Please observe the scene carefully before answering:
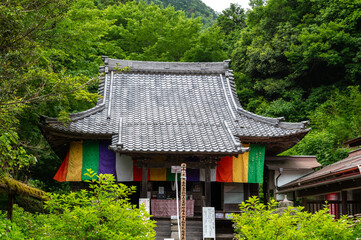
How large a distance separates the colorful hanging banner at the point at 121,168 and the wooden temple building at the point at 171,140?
0.03 m

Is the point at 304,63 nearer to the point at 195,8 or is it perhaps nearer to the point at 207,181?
the point at 207,181

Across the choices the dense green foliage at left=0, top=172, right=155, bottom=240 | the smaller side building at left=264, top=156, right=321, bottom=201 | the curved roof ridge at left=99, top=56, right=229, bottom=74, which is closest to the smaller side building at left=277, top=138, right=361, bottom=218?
the smaller side building at left=264, top=156, right=321, bottom=201

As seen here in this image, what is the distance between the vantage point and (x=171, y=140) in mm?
12820

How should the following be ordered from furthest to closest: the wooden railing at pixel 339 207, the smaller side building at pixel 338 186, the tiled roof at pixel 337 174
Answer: the wooden railing at pixel 339 207 < the smaller side building at pixel 338 186 < the tiled roof at pixel 337 174

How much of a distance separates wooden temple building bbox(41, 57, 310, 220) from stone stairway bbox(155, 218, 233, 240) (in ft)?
2.00

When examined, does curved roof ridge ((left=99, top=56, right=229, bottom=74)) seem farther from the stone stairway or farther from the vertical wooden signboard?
the vertical wooden signboard

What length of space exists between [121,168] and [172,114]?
2.65 metres

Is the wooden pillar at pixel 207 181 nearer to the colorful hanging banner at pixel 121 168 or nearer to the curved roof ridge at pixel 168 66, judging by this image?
the colorful hanging banner at pixel 121 168

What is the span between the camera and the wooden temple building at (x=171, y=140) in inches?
499

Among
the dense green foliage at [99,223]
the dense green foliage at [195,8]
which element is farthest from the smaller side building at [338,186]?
the dense green foliage at [195,8]

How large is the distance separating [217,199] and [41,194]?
7.42 meters

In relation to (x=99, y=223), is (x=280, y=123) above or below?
above

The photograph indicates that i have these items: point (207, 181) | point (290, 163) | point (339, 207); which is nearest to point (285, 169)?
point (290, 163)

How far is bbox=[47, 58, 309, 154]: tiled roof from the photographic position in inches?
500
